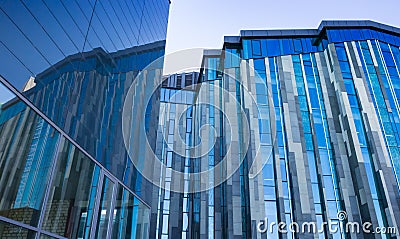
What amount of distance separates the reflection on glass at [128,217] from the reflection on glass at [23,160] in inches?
195

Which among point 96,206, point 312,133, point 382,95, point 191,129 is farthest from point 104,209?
point 191,129

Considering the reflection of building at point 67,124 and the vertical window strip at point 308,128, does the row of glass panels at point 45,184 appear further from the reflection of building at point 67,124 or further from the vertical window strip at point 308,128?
the vertical window strip at point 308,128

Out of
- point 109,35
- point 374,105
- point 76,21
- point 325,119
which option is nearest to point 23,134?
point 76,21

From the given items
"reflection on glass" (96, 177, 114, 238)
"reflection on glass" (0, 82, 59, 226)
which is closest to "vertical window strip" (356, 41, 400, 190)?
"reflection on glass" (96, 177, 114, 238)

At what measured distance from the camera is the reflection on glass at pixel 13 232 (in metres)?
7.45

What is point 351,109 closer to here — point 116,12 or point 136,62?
point 136,62

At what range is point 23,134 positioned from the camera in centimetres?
860

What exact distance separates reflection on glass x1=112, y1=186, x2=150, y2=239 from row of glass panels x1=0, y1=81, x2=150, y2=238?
32 centimetres

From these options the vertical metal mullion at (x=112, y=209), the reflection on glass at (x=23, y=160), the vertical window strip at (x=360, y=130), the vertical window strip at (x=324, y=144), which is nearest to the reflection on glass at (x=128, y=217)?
the vertical metal mullion at (x=112, y=209)

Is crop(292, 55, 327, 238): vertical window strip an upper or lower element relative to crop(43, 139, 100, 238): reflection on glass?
upper

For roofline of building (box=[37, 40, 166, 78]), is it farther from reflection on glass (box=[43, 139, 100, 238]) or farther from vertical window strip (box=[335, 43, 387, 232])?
vertical window strip (box=[335, 43, 387, 232])

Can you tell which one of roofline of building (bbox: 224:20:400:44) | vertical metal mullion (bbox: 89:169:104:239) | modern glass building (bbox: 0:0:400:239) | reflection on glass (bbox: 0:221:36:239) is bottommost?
reflection on glass (bbox: 0:221:36:239)

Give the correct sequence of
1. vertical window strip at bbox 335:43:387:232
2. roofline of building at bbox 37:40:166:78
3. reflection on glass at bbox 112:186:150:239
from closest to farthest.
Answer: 1. roofline of building at bbox 37:40:166:78
2. reflection on glass at bbox 112:186:150:239
3. vertical window strip at bbox 335:43:387:232

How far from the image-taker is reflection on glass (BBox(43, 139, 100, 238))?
31.3 feet
